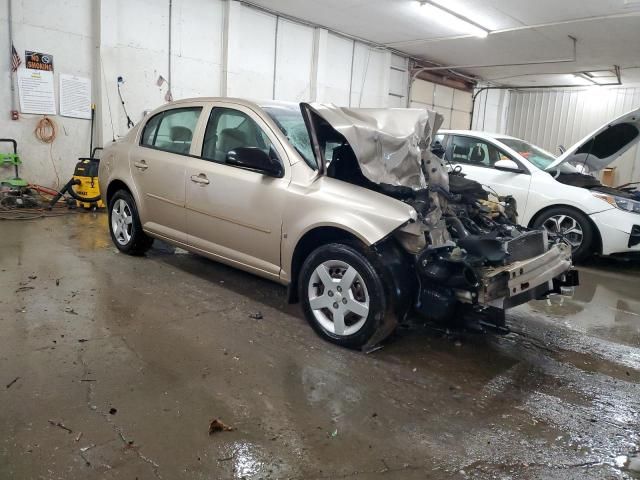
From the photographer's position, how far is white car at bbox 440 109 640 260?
5.58 m

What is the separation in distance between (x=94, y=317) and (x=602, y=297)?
15.1 feet


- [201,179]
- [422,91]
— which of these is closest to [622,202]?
[201,179]

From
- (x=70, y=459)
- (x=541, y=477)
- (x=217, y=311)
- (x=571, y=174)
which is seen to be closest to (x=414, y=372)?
(x=541, y=477)

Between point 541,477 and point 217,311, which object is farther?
point 217,311

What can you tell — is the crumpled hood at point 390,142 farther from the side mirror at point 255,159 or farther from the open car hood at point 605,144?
the open car hood at point 605,144

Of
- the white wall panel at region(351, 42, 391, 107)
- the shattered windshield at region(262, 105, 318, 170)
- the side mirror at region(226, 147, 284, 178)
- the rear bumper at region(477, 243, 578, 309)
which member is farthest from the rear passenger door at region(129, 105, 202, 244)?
the white wall panel at region(351, 42, 391, 107)

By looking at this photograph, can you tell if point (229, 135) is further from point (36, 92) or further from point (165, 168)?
point (36, 92)

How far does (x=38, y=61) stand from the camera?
23.9 ft

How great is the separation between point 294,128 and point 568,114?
50.4 ft

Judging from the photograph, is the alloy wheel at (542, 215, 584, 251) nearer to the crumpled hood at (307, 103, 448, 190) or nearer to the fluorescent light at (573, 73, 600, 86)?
the crumpled hood at (307, 103, 448, 190)

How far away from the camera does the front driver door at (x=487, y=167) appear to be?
619 cm

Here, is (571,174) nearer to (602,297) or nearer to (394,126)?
(602,297)

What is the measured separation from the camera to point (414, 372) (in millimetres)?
2979

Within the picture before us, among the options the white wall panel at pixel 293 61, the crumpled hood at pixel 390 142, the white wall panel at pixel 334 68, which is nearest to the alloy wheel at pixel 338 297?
the crumpled hood at pixel 390 142
